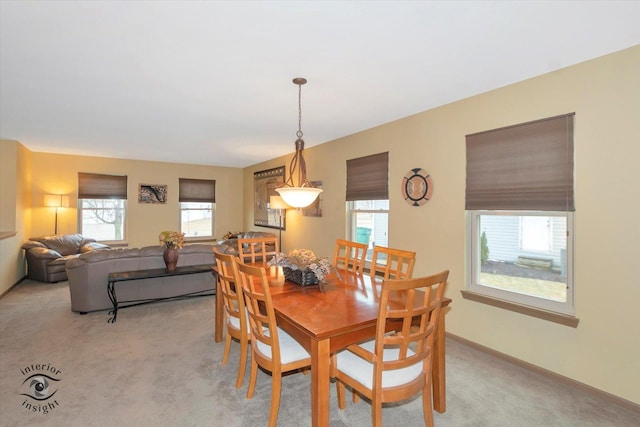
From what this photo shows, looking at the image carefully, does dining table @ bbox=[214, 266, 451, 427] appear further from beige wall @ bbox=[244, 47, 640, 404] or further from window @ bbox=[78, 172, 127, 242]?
window @ bbox=[78, 172, 127, 242]

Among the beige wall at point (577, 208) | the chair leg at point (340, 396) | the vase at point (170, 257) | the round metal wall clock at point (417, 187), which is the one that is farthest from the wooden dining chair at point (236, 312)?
the round metal wall clock at point (417, 187)

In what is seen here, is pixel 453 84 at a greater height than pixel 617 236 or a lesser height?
greater

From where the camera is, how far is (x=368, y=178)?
4.49 metres

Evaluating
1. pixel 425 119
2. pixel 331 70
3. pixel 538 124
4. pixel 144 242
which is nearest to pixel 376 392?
pixel 331 70

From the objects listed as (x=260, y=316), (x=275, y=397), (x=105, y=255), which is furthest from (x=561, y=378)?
(x=105, y=255)

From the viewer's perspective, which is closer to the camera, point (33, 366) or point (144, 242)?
point (33, 366)

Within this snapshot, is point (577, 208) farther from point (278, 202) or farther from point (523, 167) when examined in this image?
point (278, 202)

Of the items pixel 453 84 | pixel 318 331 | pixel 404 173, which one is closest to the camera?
pixel 318 331

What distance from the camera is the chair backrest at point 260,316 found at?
75.0 inches

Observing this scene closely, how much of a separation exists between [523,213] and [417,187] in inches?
45.1

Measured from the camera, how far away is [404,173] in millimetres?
3957

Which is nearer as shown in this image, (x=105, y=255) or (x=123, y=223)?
(x=105, y=255)

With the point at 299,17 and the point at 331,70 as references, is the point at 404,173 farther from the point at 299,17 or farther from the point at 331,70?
the point at 299,17

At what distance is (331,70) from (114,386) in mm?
3061
